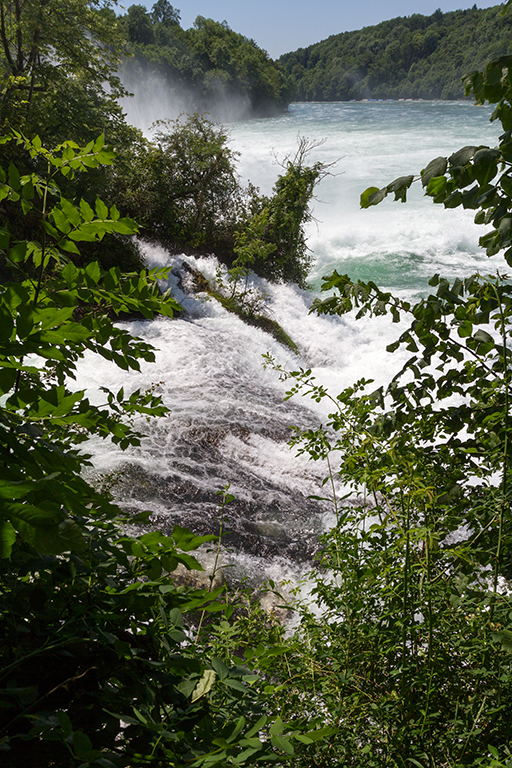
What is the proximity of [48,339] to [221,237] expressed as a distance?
10924 millimetres

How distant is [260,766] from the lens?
25.2 inches

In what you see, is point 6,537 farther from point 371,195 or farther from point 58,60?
point 58,60

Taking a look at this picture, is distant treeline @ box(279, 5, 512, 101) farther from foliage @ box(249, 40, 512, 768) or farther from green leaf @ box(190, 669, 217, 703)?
green leaf @ box(190, 669, 217, 703)

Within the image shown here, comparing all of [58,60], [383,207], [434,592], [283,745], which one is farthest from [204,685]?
[383,207]

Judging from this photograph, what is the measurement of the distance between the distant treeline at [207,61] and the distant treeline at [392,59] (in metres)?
17.1

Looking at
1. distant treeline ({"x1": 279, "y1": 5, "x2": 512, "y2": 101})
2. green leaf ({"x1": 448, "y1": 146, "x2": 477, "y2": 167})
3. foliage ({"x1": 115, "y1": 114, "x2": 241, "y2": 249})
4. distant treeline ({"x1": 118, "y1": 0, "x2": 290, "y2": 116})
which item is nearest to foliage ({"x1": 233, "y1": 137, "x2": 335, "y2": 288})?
foliage ({"x1": 115, "y1": 114, "x2": 241, "y2": 249})

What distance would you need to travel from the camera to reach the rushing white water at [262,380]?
14.4 feet

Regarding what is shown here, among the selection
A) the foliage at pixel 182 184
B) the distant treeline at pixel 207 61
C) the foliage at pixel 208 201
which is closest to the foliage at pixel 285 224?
the foliage at pixel 208 201

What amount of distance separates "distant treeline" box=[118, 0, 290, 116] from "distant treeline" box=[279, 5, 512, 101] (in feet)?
56.0

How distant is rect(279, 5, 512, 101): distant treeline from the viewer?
201ft

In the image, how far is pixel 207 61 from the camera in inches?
1871

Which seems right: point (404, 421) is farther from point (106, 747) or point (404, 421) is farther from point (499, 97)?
point (106, 747)

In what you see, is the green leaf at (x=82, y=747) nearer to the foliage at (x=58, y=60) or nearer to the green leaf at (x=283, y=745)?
the green leaf at (x=283, y=745)

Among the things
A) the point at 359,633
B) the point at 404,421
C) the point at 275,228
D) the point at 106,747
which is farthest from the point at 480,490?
the point at 275,228
